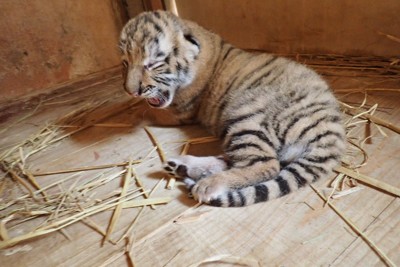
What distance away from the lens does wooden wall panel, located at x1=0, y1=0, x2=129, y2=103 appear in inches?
126

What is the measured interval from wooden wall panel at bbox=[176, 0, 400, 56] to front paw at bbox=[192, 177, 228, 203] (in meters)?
2.05

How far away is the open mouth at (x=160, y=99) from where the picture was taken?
225 cm

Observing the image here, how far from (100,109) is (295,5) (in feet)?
6.68

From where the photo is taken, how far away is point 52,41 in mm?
3439

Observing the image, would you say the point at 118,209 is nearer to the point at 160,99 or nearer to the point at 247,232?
the point at 247,232

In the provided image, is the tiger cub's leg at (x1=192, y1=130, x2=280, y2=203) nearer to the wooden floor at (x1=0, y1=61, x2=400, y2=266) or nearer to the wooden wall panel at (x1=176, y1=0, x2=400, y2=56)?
the wooden floor at (x1=0, y1=61, x2=400, y2=266)

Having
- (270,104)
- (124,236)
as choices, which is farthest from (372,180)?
(124,236)

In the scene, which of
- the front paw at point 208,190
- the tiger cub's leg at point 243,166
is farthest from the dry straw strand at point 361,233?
the front paw at point 208,190

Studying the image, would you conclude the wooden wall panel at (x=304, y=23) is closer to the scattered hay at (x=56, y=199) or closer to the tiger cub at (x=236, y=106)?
the tiger cub at (x=236, y=106)

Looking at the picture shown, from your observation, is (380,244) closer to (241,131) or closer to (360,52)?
(241,131)

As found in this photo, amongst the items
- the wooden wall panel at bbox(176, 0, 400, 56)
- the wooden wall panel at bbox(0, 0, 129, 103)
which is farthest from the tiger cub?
the wooden wall panel at bbox(0, 0, 129, 103)

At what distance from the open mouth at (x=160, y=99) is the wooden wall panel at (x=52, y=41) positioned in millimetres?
1389

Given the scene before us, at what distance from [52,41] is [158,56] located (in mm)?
1902

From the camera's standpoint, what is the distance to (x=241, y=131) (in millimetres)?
1829
